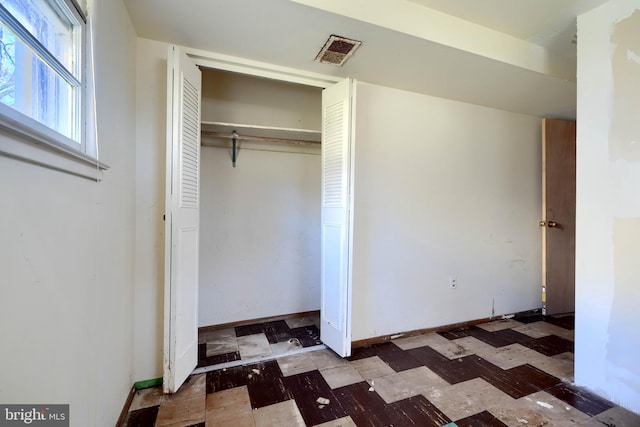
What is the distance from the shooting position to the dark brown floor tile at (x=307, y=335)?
7.74ft

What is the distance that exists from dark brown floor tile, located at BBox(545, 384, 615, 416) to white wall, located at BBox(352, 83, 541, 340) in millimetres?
969

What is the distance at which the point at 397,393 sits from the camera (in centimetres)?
Answer: 171

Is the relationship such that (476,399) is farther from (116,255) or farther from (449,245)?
(116,255)

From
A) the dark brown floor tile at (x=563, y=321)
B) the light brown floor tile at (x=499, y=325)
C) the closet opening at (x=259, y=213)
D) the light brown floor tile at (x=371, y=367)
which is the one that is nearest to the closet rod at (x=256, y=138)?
the closet opening at (x=259, y=213)

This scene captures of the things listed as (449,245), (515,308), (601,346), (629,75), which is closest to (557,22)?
(629,75)

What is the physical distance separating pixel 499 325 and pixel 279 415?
235 centimetres

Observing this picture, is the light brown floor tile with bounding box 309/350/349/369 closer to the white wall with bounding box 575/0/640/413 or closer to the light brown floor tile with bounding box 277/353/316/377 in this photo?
the light brown floor tile with bounding box 277/353/316/377

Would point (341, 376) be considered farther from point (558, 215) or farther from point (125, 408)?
point (558, 215)

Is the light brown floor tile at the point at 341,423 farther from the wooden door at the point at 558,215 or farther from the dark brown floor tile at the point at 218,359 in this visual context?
the wooden door at the point at 558,215

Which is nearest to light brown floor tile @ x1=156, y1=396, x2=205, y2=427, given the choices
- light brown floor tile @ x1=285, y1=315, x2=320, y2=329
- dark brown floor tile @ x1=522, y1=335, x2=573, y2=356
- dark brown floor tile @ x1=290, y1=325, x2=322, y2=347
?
dark brown floor tile @ x1=290, y1=325, x2=322, y2=347

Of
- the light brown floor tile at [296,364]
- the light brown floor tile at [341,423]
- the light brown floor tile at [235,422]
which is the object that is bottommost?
the light brown floor tile at [235,422]

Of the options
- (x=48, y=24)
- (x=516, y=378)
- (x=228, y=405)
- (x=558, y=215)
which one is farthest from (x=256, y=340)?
(x=558, y=215)

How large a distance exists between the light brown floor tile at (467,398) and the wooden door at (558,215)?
70.3 inches

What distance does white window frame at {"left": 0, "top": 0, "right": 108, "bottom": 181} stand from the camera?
0.63 m
